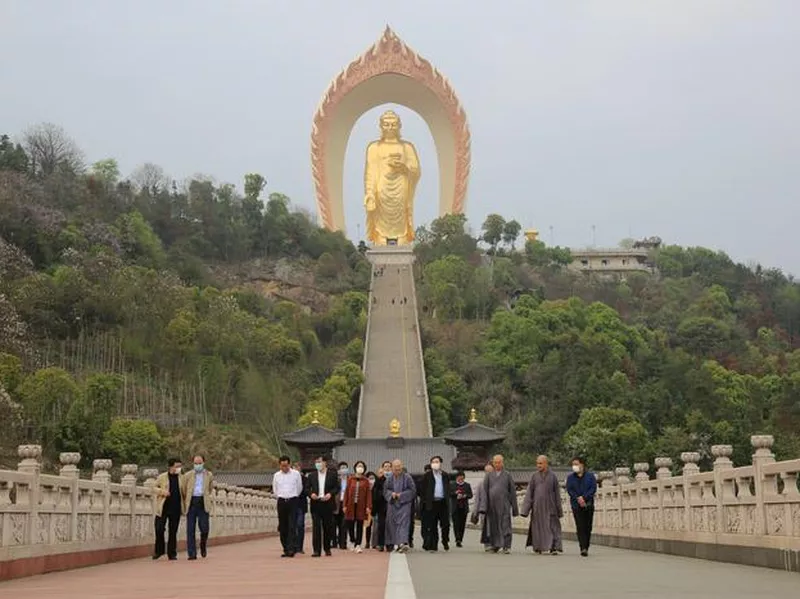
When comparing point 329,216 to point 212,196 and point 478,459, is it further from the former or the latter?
point 478,459

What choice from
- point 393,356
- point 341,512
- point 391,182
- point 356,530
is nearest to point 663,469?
point 356,530

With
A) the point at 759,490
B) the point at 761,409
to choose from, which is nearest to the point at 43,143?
the point at 761,409

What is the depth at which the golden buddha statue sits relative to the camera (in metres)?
57.5

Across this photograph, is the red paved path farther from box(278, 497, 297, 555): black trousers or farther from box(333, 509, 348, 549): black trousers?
box(333, 509, 348, 549): black trousers

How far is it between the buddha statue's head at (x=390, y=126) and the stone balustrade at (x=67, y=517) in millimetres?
43085

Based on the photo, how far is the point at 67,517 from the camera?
11016 millimetres

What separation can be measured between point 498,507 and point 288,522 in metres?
2.46

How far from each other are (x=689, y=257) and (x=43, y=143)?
139 ft

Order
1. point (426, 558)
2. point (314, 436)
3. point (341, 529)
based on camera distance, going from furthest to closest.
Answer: point (314, 436) → point (341, 529) → point (426, 558)

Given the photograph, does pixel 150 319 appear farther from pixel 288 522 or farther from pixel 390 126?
pixel 288 522

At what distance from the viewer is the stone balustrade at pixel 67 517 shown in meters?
9.62

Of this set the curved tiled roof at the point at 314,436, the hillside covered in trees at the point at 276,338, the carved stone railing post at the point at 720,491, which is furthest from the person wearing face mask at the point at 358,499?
the curved tiled roof at the point at 314,436

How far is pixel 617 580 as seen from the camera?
8719 millimetres

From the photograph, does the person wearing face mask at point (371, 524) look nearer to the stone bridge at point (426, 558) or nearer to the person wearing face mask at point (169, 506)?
the stone bridge at point (426, 558)
